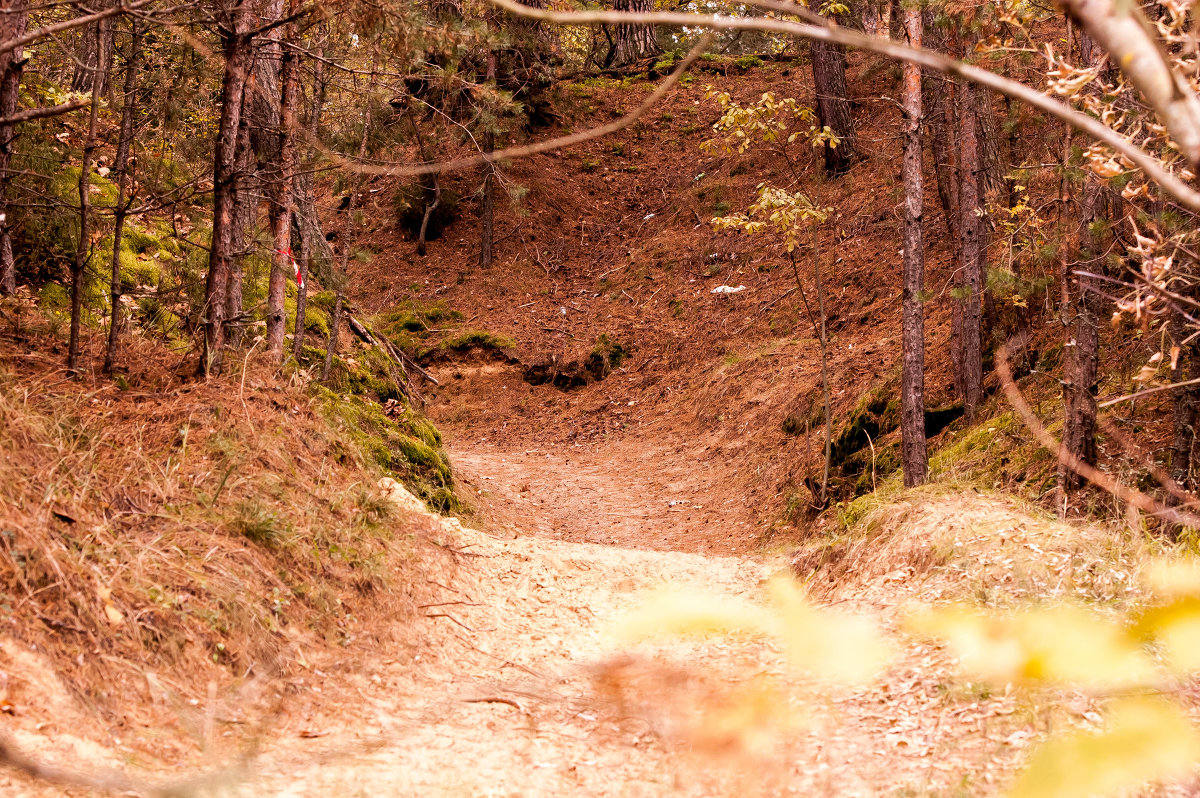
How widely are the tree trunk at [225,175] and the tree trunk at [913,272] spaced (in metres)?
5.74

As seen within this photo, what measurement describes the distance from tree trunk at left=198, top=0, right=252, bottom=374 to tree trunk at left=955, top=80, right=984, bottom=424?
7.40 meters

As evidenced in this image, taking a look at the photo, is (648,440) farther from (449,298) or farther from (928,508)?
(928,508)

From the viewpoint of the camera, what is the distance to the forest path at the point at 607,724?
3506mm

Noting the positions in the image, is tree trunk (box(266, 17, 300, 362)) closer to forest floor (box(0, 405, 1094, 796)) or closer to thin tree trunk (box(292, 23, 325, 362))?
thin tree trunk (box(292, 23, 325, 362))

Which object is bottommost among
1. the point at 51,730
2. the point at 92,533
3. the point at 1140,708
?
the point at 51,730

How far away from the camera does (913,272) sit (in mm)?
7855

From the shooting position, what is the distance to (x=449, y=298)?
63.6 ft

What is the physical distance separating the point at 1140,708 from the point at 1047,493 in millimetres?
6579

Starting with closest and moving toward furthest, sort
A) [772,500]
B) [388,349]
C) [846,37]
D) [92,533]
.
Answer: [846,37], [92,533], [772,500], [388,349]

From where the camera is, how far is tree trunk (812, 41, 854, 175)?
1652 cm

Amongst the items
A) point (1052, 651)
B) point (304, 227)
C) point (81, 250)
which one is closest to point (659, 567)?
point (81, 250)

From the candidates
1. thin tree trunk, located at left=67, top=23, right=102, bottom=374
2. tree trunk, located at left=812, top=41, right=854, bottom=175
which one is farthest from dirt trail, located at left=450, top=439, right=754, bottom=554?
tree trunk, located at left=812, top=41, right=854, bottom=175

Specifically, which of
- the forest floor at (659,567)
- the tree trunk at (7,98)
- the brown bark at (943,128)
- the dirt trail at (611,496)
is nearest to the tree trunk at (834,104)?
the forest floor at (659,567)

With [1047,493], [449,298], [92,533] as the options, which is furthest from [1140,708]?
[449,298]
